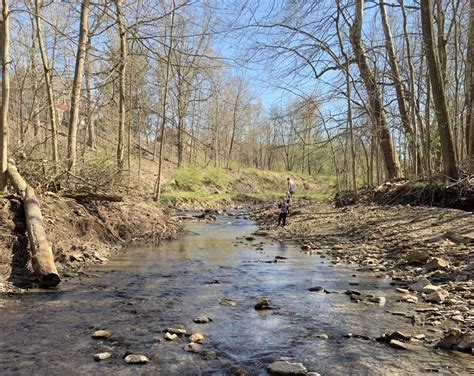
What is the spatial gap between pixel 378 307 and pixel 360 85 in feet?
50.5

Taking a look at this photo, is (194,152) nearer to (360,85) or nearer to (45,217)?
(360,85)

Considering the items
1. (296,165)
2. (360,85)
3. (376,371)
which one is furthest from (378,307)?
Answer: (296,165)

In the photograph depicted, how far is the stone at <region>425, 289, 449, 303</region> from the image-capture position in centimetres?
628

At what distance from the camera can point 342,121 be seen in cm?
1933

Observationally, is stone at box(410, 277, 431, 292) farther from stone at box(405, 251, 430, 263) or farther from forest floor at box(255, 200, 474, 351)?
stone at box(405, 251, 430, 263)

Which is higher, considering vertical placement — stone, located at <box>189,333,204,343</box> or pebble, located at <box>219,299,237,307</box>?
pebble, located at <box>219,299,237,307</box>

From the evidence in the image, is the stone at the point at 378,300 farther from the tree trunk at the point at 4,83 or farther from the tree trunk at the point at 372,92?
the tree trunk at the point at 372,92

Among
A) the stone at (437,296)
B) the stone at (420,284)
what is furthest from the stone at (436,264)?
the stone at (437,296)

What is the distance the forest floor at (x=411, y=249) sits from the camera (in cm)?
602

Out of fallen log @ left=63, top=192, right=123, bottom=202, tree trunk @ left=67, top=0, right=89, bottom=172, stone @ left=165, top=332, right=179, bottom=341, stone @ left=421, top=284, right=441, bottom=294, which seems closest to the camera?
stone @ left=165, top=332, right=179, bottom=341

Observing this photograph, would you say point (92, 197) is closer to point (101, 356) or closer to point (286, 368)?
point (101, 356)

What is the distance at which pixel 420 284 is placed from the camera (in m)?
7.16

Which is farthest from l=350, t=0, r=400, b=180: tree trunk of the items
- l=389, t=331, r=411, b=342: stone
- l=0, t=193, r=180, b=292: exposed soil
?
l=389, t=331, r=411, b=342: stone

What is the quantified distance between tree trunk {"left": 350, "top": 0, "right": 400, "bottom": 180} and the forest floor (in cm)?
350
